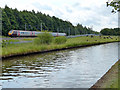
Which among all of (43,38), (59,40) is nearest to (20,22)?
(59,40)

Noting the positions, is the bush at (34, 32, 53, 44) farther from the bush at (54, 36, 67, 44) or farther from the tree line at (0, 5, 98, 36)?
the tree line at (0, 5, 98, 36)

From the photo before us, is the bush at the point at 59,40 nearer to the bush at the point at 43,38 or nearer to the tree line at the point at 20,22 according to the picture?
the bush at the point at 43,38

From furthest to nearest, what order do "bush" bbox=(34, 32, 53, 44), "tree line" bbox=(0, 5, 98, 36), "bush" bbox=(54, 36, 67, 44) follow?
"tree line" bbox=(0, 5, 98, 36) < "bush" bbox=(54, 36, 67, 44) < "bush" bbox=(34, 32, 53, 44)

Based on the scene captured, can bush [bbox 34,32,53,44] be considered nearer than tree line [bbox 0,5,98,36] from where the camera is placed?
Yes

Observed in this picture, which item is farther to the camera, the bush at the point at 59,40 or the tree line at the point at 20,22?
the tree line at the point at 20,22

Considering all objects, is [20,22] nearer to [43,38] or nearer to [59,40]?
[59,40]

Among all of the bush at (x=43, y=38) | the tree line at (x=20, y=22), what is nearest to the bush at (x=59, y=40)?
the bush at (x=43, y=38)

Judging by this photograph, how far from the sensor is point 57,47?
159ft

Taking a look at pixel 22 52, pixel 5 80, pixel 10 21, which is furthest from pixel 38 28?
pixel 5 80

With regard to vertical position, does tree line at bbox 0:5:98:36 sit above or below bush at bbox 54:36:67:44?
above

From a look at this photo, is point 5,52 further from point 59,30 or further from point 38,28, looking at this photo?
point 59,30

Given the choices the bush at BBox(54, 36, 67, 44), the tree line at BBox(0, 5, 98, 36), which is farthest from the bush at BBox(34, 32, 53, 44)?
the tree line at BBox(0, 5, 98, 36)

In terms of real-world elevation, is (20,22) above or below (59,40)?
above

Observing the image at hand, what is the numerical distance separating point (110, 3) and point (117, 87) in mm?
6104
